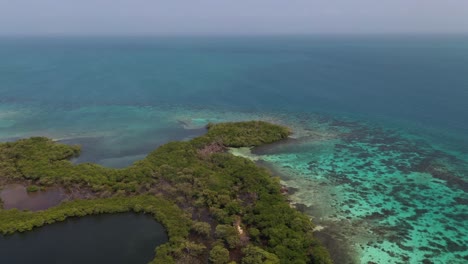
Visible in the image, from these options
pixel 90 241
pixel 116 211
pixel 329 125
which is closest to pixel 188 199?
pixel 116 211

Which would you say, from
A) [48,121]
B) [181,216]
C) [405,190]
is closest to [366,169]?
[405,190]

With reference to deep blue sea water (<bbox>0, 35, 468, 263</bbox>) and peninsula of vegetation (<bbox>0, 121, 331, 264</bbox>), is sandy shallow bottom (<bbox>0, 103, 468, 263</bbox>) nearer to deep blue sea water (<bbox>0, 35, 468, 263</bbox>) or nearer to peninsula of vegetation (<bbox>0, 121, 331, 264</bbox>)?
deep blue sea water (<bbox>0, 35, 468, 263</bbox>)

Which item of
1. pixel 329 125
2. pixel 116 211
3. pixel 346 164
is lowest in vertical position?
pixel 116 211

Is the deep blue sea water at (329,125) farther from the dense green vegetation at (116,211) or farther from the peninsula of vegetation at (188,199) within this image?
the dense green vegetation at (116,211)

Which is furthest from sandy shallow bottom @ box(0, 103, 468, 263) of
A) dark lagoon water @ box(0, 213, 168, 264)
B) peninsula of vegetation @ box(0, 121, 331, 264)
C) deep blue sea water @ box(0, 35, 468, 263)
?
dark lagoon water @ box(0, 213, 168, 264)

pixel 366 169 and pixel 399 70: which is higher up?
pixel 399 70

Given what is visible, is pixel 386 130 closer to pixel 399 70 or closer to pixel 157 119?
pixel 157 119

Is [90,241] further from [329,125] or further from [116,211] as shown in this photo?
[329,125]

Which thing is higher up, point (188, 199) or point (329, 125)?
point (329, 125)
